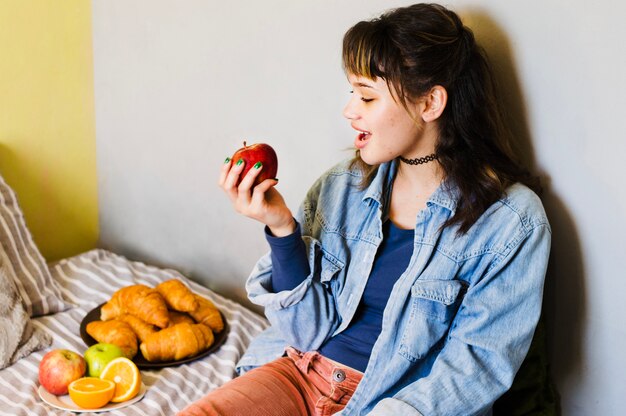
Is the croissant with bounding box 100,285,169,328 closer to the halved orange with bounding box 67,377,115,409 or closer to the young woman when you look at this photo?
the halved orange with bounding box 67,377,115,409

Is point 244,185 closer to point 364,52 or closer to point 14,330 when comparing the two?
point 364,52

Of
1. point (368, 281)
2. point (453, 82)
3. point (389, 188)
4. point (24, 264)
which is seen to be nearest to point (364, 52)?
point (453, 82)

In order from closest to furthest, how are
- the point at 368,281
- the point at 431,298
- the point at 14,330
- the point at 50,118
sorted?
1. the point at 431,298
2. the point at 368,281
3. the point at 14,330
4. the point at 50,118

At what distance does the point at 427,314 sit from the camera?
1.24 metres

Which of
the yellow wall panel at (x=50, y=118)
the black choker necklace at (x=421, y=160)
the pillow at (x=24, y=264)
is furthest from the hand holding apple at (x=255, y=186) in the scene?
the yellow wall panel at (x=50, y=118)

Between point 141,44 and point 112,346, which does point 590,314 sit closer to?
point 112,346

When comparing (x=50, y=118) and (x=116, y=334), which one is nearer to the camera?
(x=116, y=334)

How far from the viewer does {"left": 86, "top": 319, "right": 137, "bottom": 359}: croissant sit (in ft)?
5.31

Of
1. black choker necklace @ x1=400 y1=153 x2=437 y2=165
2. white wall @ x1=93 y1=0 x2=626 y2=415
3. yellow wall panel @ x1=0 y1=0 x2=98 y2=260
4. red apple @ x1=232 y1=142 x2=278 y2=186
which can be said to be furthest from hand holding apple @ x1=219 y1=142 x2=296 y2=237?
yellow wall panel @ x1=0 y1=0 x2=98 y2=260

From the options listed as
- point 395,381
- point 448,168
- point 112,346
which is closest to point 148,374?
point 112,346

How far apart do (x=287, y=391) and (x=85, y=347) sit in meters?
0.61

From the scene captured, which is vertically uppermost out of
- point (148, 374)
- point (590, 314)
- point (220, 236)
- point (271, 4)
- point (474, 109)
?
point (271, 4)

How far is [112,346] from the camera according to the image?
1581mm

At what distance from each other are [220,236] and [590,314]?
103 cm
